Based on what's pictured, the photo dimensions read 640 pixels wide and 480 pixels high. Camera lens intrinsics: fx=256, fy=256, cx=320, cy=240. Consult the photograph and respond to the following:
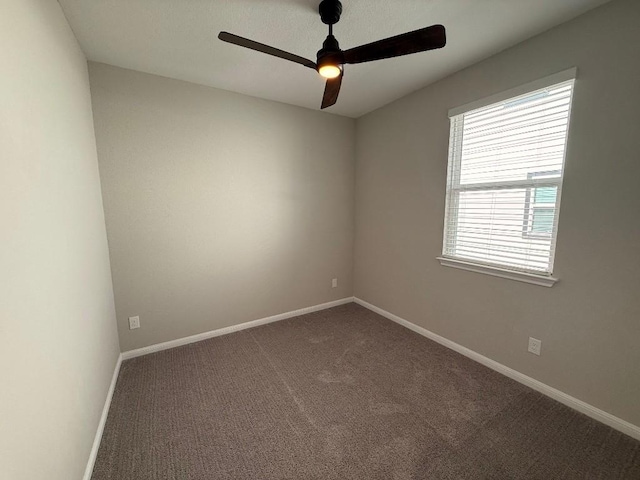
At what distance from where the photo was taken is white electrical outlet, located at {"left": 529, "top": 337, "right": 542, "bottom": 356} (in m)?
1.89

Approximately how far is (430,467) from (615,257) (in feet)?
5.37

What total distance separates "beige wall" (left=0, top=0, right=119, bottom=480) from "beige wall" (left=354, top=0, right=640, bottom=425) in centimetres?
273

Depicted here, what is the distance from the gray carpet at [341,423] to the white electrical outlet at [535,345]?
0.29 m

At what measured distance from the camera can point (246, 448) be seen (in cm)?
147

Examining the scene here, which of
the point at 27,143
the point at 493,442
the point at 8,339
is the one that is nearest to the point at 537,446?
the point at 493,442

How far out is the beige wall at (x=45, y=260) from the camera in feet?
2.74

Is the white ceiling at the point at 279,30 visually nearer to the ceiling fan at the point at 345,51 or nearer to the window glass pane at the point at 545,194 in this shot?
the ceiling fan at the point at 345,51

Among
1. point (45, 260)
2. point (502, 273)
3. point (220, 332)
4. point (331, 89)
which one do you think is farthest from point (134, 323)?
point (502, 273)

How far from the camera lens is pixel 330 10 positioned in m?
1.45

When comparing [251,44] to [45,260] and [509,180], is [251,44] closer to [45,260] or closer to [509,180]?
[45,260]

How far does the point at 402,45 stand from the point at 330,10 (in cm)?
50

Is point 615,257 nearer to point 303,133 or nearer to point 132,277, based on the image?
point 303,133

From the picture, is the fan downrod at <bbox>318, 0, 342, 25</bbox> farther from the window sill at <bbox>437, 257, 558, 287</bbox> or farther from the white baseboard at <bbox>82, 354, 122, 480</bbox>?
the white baseboard at <bbox>82, 354, 122, 480</bbox>

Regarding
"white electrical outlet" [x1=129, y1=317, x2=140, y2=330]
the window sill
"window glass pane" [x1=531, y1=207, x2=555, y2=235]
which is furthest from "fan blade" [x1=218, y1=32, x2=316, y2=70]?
"white electrical outlet" [x1=129, y1=317, x2=140, y2=330]
